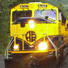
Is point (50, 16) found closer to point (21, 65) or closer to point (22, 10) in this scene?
point (22, 10)

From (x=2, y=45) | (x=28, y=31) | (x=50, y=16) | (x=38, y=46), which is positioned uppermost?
(x=50, y=16)

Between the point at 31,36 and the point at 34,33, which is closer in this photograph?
the point at 31,36

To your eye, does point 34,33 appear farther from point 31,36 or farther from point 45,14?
point 45,14

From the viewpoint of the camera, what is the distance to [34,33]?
1088 centimetres

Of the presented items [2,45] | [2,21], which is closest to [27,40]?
[2,21]

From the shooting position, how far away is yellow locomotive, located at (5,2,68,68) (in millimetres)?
10383

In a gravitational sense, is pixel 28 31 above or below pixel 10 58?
above

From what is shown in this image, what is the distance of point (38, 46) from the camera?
10.7 m

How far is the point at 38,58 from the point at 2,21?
1142 cm

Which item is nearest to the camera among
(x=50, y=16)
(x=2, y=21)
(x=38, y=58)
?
(x=38, y=58)

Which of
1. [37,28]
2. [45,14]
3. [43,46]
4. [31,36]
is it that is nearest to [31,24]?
[37,28]

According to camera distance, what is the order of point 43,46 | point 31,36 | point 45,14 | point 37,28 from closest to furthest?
point 43,46, point 31,36, point 37,28, point 45,14

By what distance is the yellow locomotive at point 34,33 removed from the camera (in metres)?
10.4

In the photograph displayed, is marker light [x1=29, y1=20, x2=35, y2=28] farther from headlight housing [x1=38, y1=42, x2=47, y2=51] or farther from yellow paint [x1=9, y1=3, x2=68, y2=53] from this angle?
headlight housing [x1=38, y1=42, x2=47, y2=51]
